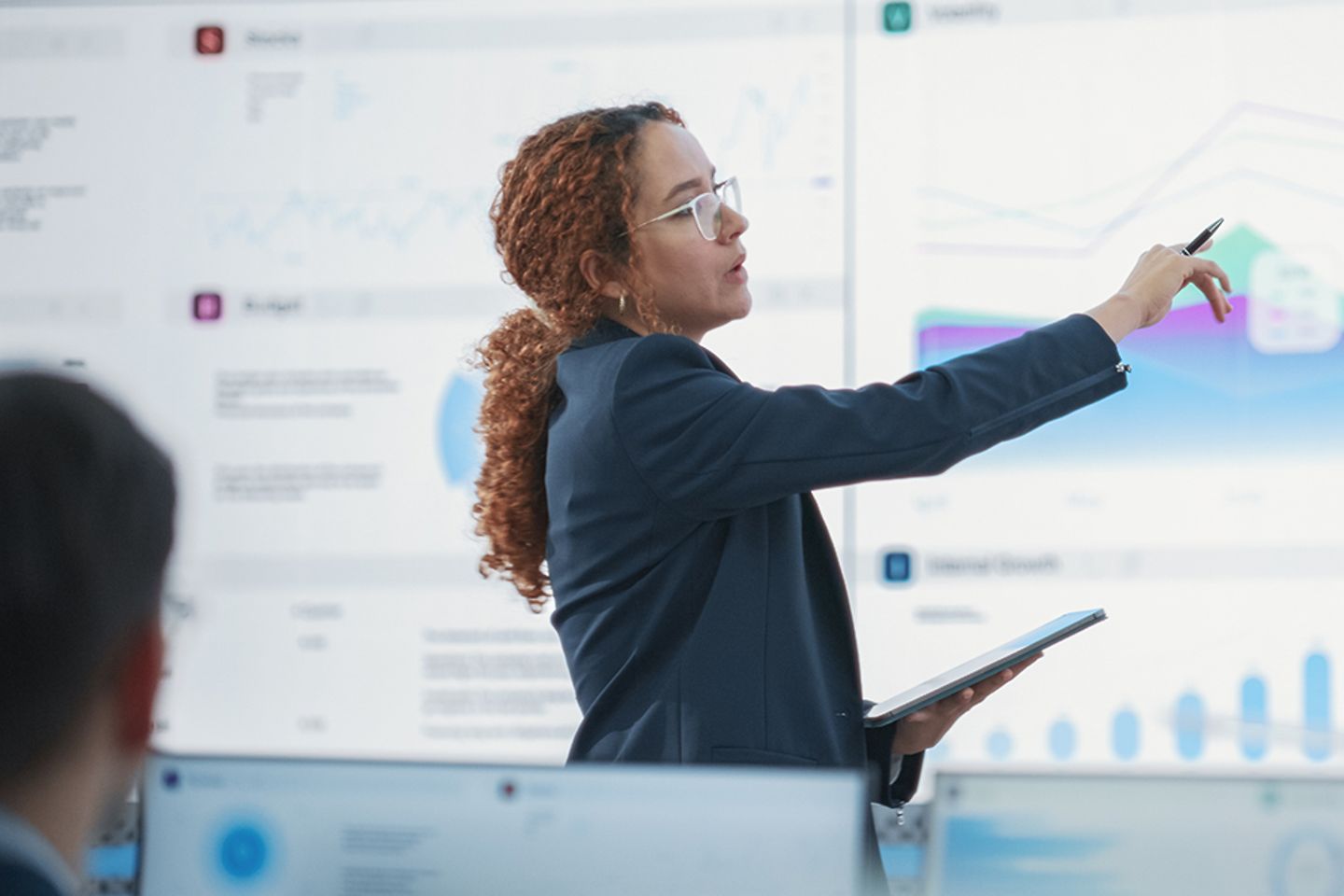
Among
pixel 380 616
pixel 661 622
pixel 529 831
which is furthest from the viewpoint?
pixel 380 616

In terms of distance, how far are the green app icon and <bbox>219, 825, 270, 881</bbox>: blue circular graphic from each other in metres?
2.19

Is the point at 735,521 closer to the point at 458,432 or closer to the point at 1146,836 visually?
the point at 1146,836

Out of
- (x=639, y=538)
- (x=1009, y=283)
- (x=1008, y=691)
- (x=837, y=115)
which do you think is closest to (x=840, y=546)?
(x=1008, y=691)

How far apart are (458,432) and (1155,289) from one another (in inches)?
61.4

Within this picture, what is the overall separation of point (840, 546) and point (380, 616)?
0.83 m

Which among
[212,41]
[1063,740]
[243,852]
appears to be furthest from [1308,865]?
[212,41]

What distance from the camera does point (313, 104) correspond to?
9.48 feet

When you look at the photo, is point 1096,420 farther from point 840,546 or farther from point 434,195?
point 434,195

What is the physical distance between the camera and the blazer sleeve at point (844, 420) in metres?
1.37

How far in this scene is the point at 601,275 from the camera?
5.29ft

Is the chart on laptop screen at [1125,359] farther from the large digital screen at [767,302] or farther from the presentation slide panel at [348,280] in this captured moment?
the presentation slide panel at [348,280]

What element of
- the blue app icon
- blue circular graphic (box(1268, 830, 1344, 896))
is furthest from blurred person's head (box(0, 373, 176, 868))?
the blue app icon

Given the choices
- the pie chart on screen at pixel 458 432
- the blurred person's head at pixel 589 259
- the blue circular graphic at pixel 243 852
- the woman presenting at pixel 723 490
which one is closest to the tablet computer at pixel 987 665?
the woman presenting at pixel 723 490

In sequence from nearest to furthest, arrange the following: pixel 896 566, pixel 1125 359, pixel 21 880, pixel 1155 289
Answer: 1. pixel 21 880
2. pixel 1155 289
3. pixel 1125 359
4. pixel 896 566
